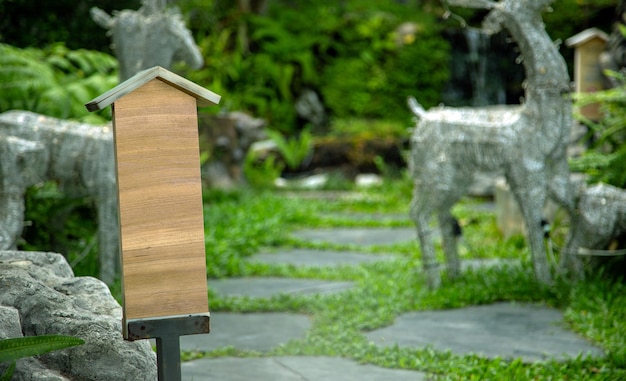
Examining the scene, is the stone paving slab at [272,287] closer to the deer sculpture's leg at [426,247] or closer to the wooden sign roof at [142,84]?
the deer sculpture's leg at [426,247]

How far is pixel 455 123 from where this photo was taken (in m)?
6.32

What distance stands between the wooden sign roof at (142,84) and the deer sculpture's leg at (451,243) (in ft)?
13.3

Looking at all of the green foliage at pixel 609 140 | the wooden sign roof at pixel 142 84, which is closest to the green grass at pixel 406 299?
the green foliage at pixel 609 140

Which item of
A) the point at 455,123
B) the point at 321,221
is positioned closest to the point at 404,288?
the point at 455,123

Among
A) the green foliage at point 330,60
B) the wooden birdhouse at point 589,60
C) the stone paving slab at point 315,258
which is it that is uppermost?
the green foliage at point 330,60

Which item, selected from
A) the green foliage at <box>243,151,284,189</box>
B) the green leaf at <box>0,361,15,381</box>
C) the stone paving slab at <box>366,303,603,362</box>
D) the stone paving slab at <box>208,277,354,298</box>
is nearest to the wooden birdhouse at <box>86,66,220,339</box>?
the green leaf at <box>0,361,15,381</box>

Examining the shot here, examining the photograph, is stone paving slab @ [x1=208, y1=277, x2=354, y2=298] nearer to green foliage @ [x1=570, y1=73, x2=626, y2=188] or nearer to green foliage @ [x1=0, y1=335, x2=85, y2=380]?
green foliage @ [x1=570, y1=73, x2=626, y2=188]

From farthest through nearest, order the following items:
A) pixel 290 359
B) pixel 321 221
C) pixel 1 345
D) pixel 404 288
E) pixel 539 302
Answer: pixel 321 221 < pixel 404 288 < pixel 539 302 < pixel 290 359 < pixel 1 345

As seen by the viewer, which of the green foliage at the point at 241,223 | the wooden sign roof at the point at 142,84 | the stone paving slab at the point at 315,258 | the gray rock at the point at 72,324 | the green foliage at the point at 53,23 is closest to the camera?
the wooden sign roof at the point at 142,84

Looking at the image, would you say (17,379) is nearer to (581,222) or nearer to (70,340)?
(70,340)

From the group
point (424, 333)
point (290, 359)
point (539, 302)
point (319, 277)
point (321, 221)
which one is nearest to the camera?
point (290, 359)

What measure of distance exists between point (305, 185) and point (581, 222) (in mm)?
7506

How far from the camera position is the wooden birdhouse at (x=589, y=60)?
8.36 m

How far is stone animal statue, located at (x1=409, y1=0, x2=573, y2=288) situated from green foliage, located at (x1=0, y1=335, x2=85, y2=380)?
407cm
